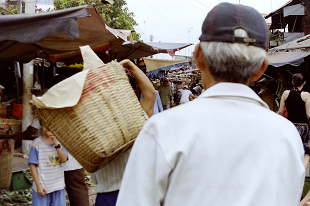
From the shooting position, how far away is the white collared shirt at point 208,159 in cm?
94

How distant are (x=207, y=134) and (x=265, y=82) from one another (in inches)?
443

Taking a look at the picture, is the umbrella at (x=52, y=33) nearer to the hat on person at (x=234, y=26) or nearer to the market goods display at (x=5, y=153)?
the market goods display at (x=5, y=153)

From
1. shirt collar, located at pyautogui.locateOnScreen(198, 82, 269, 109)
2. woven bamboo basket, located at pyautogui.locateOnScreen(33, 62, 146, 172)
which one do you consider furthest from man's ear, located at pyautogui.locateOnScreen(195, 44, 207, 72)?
woven bamboo basket, located at pyautogui.locateOnScreen(33, 62, 146, 172)

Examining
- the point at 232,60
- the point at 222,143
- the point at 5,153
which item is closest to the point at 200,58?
the point at 232,60

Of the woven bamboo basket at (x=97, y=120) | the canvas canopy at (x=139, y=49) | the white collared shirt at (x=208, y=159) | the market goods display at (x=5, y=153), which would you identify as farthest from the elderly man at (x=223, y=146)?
the canvas canopy at (x=139, y=49)

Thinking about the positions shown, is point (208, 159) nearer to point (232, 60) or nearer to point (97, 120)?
point (232, 60)

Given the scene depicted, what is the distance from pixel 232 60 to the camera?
3.46 ft

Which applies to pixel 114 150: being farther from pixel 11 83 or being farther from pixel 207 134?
pixel 11 83

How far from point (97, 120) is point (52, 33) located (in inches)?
70.1

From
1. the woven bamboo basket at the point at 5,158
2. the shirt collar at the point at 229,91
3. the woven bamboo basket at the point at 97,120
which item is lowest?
the woven bamboo basket at the point at 5,158

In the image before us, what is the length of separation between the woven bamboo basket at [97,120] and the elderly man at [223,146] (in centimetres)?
68

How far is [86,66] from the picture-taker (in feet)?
6.48

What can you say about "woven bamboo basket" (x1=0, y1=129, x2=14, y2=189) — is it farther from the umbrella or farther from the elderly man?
the elderly man

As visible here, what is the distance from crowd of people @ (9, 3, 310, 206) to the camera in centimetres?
95
